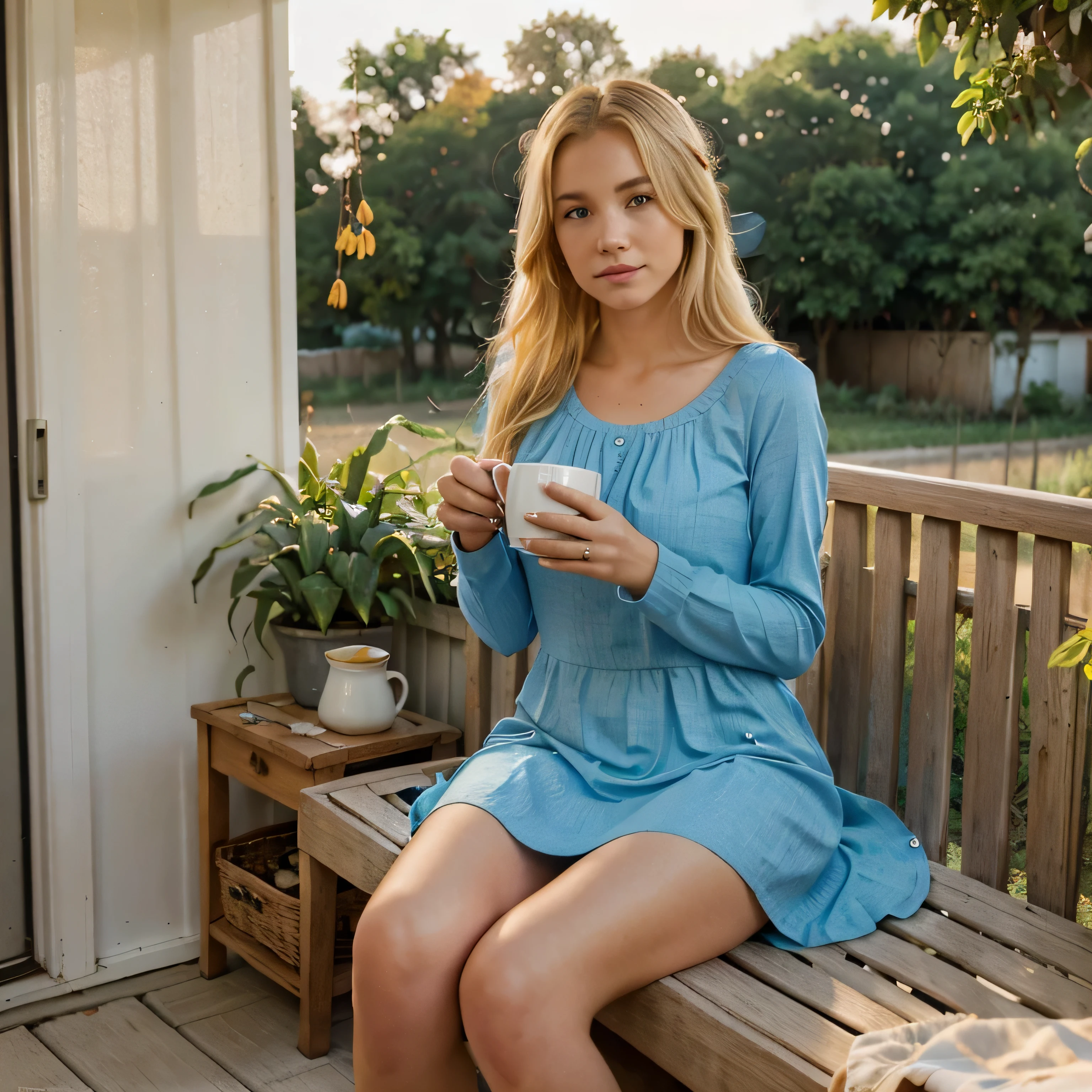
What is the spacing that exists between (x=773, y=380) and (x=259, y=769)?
1290 millimetres

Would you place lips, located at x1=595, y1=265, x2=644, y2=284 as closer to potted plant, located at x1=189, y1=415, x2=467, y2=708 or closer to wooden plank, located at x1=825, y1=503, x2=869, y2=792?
wooden plank, located at x1=825, y1=503, x2=869, y2=792

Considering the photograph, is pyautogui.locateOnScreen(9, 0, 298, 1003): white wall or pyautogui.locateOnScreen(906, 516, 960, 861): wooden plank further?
pyautogui.locateOnScreen(9, 0, 298, 1003): white wall

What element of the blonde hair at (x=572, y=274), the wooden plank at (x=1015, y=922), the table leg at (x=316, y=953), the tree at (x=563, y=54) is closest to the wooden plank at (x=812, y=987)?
the wooden plank at (x=1015, y=922)

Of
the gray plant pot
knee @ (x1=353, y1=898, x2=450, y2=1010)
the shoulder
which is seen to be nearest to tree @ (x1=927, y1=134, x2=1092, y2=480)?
the gray plant pot

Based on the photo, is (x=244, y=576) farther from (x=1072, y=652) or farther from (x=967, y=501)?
(x=1072, y=652)

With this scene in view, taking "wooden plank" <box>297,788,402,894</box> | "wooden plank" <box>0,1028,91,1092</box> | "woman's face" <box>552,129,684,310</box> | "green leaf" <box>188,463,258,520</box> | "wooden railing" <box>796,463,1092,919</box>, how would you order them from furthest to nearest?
"green leaf" <box>188,463,258,520</box> → "wooden plank" <box>0,1028,91,1092</box> → "wooden plank" <box>297,788,402,894</box> → "wooden railing" <box>796,463,1092,919</box> → "woman's face" <box>552,129,684,310</box>

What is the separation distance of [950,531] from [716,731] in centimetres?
56

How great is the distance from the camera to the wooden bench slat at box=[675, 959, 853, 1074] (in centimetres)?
115

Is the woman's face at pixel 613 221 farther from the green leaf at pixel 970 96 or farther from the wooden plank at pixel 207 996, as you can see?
the wooden plank at pixel 207 996

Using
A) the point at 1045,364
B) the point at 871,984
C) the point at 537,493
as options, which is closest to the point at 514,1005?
the point at 871,984

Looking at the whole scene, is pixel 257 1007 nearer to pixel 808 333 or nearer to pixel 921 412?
pixel 921 412

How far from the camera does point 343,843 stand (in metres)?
1.84

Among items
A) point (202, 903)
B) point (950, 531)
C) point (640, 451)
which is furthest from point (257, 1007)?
point (950, 531)

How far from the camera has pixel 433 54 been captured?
8.64 metres
